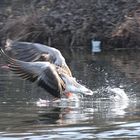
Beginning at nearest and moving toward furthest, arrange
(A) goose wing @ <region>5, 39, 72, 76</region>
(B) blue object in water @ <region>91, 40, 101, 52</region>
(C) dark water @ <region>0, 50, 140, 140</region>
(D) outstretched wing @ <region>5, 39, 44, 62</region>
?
(C) dark water @ <region>0, 50, 140, 140</region>
(A) goose wing @ <region>5, 39, 72, 76</region>
(D) outstretched wing @ <region>5, 39, 44, 62</region>
(B) blue object in water @ <region>91, 40, 101, 52</region>

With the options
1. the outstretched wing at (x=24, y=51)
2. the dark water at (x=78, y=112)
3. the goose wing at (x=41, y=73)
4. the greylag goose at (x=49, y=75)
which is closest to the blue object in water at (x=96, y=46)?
the dark water at (x=78, y=112)

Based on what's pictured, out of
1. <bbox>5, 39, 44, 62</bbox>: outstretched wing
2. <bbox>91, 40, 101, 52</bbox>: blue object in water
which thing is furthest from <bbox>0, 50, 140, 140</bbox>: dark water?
<bbox>91, 40, 101, 52</bbox>: blue object in water

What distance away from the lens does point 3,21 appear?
3022cm

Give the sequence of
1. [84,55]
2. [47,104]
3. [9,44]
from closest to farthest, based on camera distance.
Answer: [47,104] < [9,44] < [84,55]

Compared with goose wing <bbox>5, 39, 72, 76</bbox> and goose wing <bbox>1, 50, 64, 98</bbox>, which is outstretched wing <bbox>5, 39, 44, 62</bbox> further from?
goose wing <bbox>1, 50, 64, 98</bbox>

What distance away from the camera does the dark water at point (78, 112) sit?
8906 mm

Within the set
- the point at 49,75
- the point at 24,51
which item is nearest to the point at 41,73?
the point at 49,75

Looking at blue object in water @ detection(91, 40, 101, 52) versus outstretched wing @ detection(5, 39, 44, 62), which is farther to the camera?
blue object in water @ detection(91, 40, 101, 52)

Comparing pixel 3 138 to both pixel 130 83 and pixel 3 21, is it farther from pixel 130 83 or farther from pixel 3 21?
pixel 3 21

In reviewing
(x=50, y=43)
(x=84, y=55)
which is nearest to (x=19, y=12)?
(x=50, y=43)

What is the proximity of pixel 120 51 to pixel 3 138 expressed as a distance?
1695 centimetres

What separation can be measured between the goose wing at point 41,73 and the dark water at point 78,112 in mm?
332

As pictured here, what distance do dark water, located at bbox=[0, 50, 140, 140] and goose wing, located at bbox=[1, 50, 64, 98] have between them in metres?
0.33

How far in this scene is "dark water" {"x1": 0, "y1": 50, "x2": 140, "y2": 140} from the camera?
891 cm
